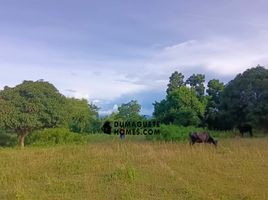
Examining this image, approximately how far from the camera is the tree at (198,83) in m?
35.6

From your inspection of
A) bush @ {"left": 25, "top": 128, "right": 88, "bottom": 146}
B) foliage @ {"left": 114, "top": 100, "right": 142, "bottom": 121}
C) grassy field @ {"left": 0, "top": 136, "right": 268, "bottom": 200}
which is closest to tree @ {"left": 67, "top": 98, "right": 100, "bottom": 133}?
foliage @ {"left": 114, "top": 100, "right": 142, "bottom": 121}

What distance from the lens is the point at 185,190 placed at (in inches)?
311

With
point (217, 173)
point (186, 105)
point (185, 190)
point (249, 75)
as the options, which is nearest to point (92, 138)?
point (186, 105)

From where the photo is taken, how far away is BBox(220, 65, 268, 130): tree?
27016mm

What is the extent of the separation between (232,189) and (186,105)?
921 inches

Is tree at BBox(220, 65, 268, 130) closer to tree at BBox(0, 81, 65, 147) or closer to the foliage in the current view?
the foliage

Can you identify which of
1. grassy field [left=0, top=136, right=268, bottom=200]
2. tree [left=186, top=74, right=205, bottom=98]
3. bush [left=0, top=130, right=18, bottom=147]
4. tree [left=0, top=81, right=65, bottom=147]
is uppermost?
tree [left=186, top=74, right=205, bottom=98]

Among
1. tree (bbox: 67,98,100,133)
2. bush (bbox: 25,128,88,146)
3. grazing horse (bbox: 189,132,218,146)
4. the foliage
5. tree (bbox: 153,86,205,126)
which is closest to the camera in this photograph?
grazing horse (bbox: 189,132,218,146)

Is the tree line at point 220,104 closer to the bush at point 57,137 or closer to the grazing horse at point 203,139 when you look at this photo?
the grazing horse at point 203,139

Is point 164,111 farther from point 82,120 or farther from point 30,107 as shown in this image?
point 30,107

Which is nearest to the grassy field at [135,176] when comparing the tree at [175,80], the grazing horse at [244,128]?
the grazing horse at [244,128]

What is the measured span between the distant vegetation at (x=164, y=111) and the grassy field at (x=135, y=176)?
8686 millimetres

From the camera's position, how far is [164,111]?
3400 centimetres

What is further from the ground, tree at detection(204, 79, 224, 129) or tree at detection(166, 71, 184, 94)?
tree at detection(166, 71, 184, 94)
